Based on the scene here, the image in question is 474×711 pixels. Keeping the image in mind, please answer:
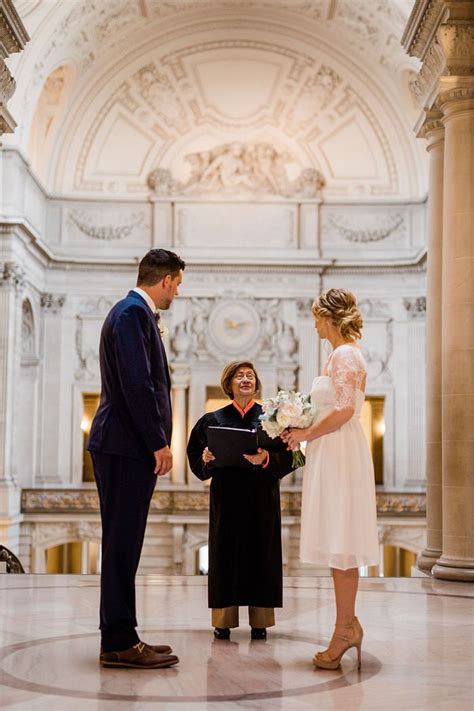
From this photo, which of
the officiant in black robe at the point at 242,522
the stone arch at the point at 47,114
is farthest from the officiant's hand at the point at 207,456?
the stone arch at the point at 47,114

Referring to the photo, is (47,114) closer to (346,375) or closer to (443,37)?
(443,37)

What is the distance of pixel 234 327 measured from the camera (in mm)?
29219

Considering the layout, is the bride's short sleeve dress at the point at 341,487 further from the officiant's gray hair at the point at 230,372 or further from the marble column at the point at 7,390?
the marble column at the point at 7,390

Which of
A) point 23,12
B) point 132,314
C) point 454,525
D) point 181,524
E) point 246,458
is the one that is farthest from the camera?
point 181,524

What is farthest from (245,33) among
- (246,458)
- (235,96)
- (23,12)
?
(246,458)

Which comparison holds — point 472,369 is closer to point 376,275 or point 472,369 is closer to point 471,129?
point 471,129

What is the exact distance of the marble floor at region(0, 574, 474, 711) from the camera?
206 inches

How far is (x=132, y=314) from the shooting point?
6.04m

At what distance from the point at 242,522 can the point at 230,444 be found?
2.25ft

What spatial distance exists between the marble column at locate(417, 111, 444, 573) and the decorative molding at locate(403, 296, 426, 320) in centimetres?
1634

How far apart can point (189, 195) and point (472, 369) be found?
1980 centimetres

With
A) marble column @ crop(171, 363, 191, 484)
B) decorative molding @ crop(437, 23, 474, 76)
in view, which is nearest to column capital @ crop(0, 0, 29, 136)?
decorative molding @ crop(437, 23, 474, 76)

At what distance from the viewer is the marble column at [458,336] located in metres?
10.7

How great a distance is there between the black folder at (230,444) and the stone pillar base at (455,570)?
13.8ft
